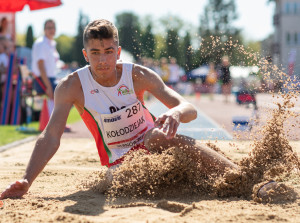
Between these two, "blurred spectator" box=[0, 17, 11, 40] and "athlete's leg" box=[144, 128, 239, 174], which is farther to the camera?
"blurred spectator" box=[0, 17, 11, 40]

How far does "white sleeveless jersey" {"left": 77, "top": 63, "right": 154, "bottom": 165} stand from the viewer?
3.76m

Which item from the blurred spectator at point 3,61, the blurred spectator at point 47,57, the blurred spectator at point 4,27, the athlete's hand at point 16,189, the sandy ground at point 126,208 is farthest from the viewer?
the blurred spectator at point 4,27

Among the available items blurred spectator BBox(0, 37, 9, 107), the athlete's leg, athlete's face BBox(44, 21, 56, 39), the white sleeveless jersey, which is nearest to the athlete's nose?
the white sleeveless jersey

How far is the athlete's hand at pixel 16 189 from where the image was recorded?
3.41m

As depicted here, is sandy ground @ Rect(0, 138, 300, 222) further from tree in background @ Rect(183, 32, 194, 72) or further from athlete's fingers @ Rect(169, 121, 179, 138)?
tree in background @ Rect(183, 32, 194, 72)

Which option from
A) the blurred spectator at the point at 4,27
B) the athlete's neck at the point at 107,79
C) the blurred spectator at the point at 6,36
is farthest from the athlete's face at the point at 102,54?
the blurred spectator at the point at 4,27

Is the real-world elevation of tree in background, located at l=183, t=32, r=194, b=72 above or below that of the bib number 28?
above

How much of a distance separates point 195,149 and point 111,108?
84 centimetres

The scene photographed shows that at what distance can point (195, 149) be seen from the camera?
135 inches

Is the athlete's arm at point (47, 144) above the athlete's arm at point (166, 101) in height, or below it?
below

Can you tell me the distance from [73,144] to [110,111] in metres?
3.73

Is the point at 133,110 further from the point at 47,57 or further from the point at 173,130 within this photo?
the point at 47,57

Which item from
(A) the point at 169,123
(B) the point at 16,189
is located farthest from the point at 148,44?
(B) the point at 16,189

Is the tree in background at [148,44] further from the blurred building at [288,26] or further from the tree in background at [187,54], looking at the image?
the blurred building at [288,26]
